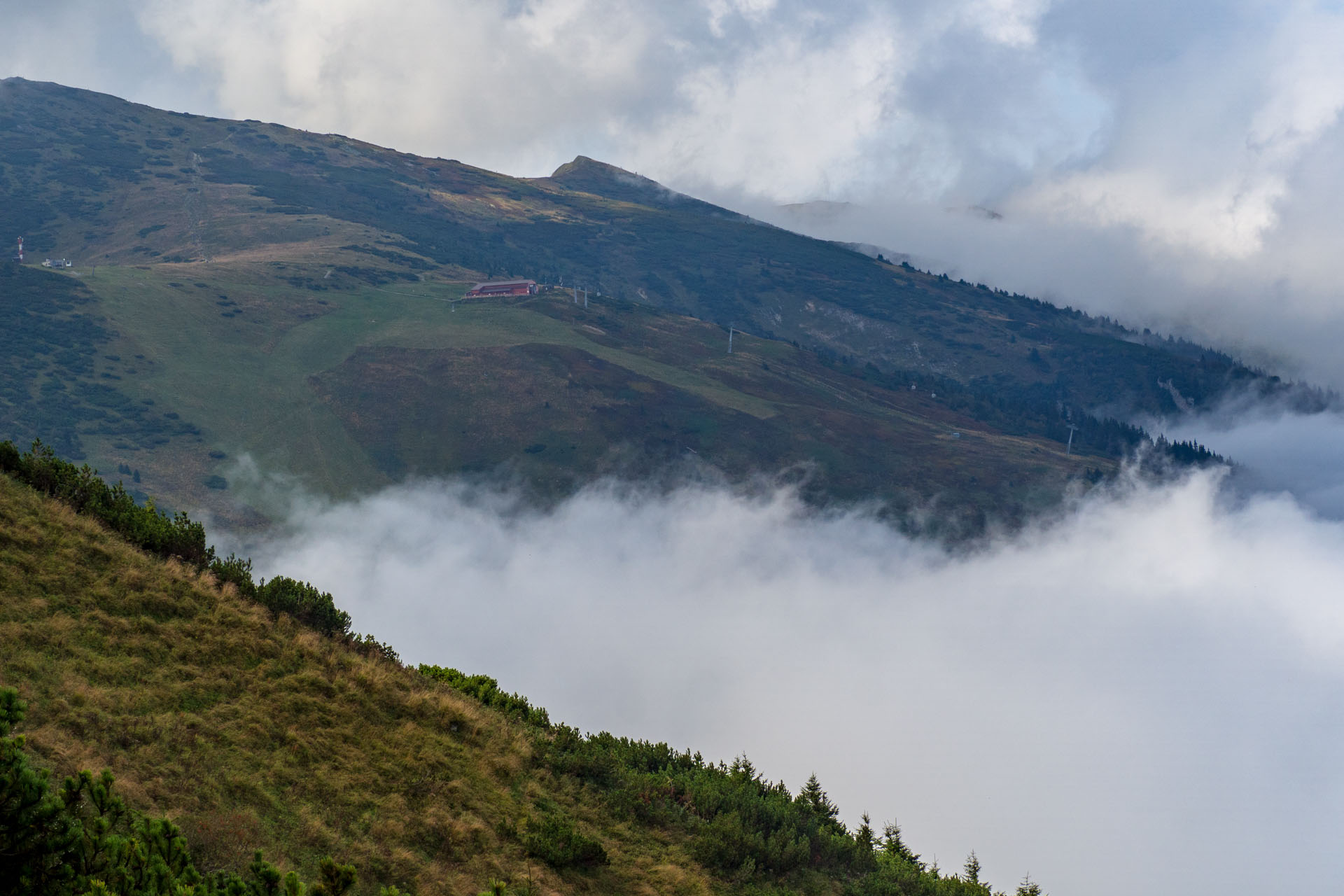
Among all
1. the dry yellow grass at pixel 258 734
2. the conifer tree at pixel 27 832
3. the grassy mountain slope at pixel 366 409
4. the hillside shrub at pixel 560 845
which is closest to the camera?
the conifer tree at pixel 27 832

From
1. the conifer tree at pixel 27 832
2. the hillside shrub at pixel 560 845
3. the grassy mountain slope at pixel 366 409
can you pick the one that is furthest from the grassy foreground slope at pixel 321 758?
the grassy mountain slope at pixel 366 409

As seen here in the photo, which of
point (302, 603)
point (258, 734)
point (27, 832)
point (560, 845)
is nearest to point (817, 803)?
point (560, 845)

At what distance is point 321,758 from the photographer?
18250 millimetres

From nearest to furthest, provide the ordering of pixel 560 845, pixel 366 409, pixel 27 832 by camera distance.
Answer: pixel 27 832, pixel 560 845, pixel 366 409

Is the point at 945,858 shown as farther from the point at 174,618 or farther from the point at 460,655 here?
the point at 174,618

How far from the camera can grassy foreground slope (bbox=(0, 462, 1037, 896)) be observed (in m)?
15.7

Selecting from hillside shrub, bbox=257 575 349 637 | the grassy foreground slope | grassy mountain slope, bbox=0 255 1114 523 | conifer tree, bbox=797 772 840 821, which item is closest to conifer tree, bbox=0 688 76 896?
the grassy foreground slope

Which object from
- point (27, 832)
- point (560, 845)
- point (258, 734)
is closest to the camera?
point (27, 832)

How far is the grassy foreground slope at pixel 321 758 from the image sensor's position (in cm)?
1566

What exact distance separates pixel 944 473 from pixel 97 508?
183 m

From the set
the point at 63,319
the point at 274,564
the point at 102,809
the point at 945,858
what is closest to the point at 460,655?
the point at 274,564

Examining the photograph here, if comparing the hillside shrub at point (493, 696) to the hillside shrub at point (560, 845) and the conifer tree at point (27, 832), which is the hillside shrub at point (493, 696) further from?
the conifer tree at point (27, 832)

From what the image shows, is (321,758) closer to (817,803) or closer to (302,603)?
(302,603)

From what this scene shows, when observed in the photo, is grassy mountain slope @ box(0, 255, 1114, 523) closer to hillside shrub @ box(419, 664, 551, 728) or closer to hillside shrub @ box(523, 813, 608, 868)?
hillside shrub @ box(419, 664, 551, 728)
